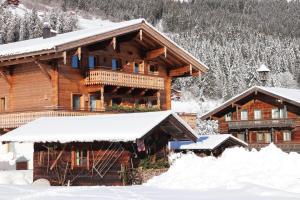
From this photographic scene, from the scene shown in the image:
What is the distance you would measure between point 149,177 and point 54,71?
31.4 feet

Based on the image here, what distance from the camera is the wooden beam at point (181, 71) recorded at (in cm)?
3668

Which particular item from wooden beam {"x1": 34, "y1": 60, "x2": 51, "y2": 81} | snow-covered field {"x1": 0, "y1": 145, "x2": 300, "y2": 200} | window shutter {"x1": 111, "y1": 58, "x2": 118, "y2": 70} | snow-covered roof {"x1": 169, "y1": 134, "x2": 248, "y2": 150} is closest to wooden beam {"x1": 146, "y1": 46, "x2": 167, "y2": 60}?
window shutter {"x1": 111, "y1": 58, "x2": 118, "y2": 70}

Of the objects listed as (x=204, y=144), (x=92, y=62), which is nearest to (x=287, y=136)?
(x=204, y=144)

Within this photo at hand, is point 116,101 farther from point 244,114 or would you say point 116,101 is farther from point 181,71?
point 244,114

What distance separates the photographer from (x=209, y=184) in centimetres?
1944

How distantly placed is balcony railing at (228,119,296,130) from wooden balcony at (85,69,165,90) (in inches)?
543

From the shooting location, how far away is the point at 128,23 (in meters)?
32.3

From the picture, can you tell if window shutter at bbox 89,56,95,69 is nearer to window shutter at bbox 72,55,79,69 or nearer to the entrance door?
window shutter at bbox 72,55,79,69

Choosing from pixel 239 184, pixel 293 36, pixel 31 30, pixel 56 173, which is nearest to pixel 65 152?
pixel 56 173

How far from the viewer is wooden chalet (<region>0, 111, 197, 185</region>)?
23359 millimetres

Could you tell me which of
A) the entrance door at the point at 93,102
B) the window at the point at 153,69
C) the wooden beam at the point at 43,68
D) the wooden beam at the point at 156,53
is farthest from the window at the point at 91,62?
the window at the point at 153,69

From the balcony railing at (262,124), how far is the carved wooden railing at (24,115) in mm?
19453

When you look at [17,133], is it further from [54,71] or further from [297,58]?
[297,58]

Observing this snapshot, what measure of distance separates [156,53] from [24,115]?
32.8ft
